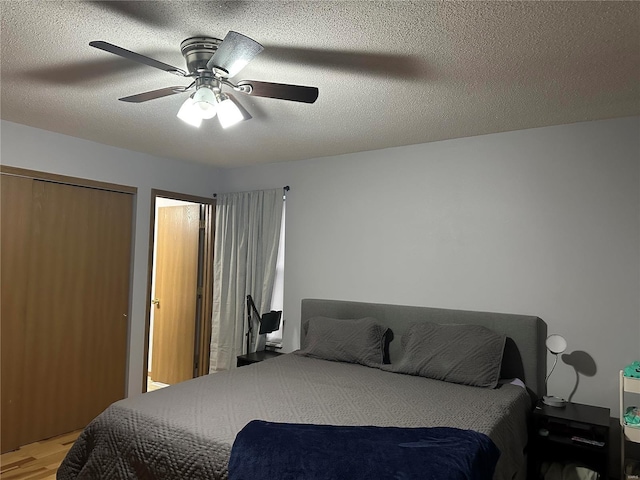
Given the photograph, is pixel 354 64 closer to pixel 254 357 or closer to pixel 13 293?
pixel 254 357

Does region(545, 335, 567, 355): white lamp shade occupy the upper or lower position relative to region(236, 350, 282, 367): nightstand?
upper

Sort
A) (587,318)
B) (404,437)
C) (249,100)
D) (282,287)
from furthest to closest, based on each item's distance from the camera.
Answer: (282,287), (587,318), (249,100), (404,437)

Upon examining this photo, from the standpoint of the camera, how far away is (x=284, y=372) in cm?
325

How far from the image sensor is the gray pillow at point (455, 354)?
3020 mm

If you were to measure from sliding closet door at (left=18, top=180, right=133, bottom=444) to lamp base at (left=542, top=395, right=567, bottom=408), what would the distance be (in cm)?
357

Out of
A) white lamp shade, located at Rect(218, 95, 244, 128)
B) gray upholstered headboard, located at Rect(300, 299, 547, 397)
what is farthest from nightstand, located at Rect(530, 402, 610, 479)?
white lamp shade, located at Rect(218, 95, 244, 128)

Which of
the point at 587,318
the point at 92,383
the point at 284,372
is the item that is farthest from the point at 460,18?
the point at 92,383

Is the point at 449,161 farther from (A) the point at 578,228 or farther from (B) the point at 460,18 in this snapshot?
(B) the point at 460,18

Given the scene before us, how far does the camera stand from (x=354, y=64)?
2.28 m

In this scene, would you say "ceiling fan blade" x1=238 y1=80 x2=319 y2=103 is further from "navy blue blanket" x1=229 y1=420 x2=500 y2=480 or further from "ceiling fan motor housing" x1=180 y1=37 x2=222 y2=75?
"navy blue blanket" x1=229 y1=420 x2=500 y2=480

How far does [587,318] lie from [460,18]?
2264mm

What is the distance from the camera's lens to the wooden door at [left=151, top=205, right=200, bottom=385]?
16.6ft

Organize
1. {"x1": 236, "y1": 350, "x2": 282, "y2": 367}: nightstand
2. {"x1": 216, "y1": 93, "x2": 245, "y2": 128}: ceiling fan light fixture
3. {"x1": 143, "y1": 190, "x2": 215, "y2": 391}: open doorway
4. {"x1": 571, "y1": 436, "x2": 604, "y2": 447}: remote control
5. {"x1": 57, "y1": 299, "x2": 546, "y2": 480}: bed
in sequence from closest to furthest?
{"x1": 57, "y1": 299, "x2": 546, "y2": 480}: bed, {"x1": 216, "y1": 93, "x2": 245, "y2": 128}: ceiling fan light fixture, {"x1": 571, "y1": 436, "x2": 604, "y2": 447}: remote control, {"x1": 236, "y1": 350, "x2": 282, "y2": 367}: nightstand, {"x1": 143, "y1": 190, "x2": 215, "y2": 391}: open doorway

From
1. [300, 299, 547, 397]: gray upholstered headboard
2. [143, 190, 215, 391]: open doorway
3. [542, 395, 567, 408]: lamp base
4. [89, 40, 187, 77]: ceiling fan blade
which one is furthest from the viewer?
[143, 190, 215, 391]: open doorway
